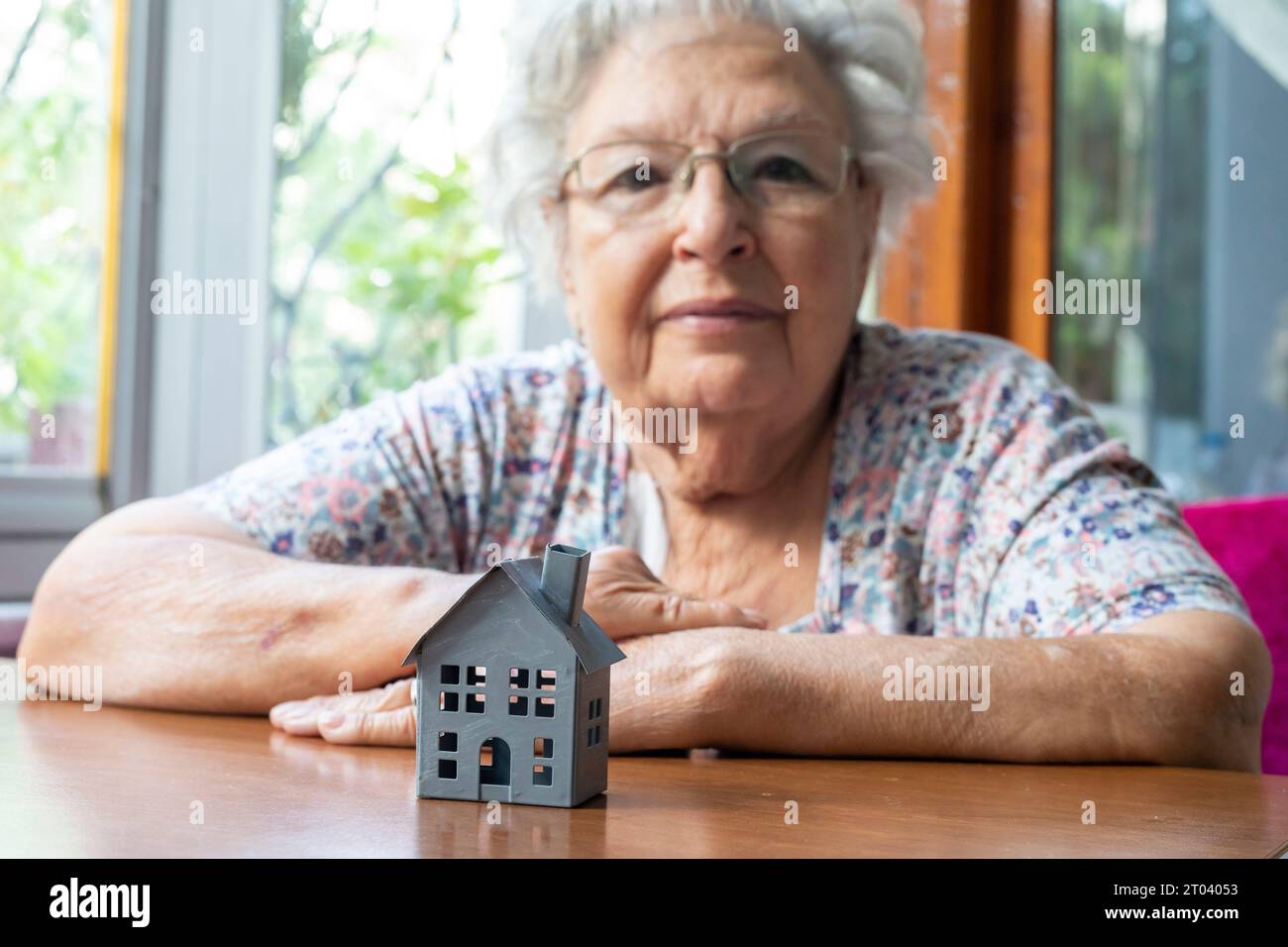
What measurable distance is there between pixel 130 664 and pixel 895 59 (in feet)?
3.71

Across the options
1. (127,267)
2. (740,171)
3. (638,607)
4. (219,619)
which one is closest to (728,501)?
(740,171)

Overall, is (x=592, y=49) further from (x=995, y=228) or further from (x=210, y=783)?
(x=995, y=228)

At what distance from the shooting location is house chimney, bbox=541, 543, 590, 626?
89cm

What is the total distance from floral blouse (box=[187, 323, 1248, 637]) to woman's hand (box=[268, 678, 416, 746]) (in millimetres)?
383

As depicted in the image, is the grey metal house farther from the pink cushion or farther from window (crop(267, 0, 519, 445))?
window (crop(267, 0, 519, 445))

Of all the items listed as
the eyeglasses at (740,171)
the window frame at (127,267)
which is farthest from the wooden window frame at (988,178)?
the window frame at (127,267)

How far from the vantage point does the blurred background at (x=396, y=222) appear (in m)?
2.19

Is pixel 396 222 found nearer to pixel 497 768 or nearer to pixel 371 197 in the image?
pixel 371 197

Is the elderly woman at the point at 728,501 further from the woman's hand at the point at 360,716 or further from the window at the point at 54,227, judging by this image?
the window at the point at 54,227

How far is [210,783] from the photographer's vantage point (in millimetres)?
958

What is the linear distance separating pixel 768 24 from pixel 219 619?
913 mm

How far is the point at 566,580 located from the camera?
35.1 inches

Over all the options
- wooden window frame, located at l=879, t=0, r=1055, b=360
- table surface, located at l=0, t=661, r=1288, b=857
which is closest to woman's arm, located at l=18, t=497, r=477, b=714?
table surface, located at l=0, t=661, r=1288, b=857
